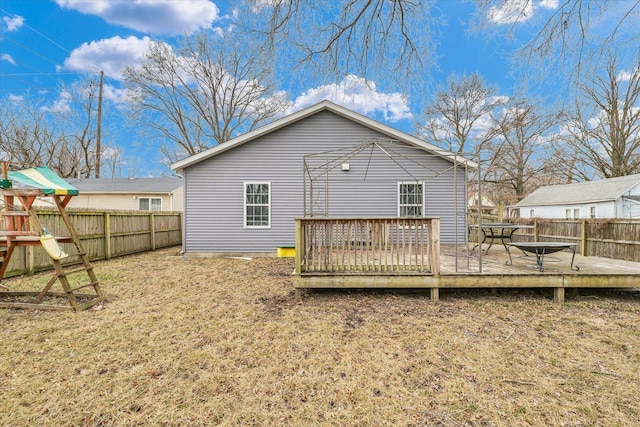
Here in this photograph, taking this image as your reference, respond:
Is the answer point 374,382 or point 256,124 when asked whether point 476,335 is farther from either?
point 256,124

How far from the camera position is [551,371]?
9.82ft

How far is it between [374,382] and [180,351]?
2200mm

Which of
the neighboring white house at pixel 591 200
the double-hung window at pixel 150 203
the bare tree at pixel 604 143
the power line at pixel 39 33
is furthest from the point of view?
the double-hung window at pixel 150 203

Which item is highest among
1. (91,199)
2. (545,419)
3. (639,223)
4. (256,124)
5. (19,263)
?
(256,124)

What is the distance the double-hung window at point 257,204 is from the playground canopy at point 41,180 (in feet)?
17.9

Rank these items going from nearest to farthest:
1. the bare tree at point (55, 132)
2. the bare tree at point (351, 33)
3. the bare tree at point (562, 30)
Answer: the bare tree at point (562, 30) < the bare tree at point (351, 33) < the bare tree at point (55, 132)

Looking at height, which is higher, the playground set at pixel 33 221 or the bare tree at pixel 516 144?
the bare tree at pixel 516 144

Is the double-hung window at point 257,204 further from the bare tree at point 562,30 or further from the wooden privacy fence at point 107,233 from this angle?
the bare tree at point 562,30

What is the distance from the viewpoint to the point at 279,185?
999cm

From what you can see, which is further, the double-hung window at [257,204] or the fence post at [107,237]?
the double-hung window at [257,204]

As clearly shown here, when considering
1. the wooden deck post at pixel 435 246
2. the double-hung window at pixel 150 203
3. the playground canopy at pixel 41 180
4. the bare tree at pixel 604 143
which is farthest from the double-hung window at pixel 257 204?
the bare tree at pixel 604 143

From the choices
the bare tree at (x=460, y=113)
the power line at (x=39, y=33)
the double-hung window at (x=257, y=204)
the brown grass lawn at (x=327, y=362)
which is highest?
the power line at (x=39, y=33)

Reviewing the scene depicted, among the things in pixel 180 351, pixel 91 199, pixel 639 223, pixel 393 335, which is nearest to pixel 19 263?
pixel 180 351

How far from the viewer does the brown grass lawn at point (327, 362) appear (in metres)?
2.41
